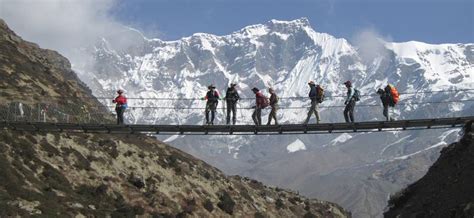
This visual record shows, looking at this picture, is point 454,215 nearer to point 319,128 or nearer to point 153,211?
point 319,128

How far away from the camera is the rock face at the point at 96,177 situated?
131ft

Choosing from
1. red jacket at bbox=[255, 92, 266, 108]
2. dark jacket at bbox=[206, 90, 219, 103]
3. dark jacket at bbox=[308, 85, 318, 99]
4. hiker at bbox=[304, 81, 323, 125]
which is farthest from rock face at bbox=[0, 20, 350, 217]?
dark jacket at bbox=[308, 85, 318, 99]

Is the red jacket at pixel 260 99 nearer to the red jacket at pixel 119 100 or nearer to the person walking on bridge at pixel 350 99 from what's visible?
the person walking on bridge at pixel 350 99

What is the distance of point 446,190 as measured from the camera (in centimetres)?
3219

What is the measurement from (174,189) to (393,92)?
1061 inches

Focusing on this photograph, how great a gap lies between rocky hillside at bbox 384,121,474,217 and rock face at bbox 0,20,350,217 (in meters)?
17.3

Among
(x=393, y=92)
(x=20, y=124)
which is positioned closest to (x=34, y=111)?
(x=20, y=124)

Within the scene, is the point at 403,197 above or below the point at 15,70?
below

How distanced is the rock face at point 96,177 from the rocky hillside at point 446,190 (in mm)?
17321

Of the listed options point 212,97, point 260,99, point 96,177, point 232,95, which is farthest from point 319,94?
point 96,177

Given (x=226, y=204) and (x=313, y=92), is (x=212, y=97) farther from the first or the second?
(x=226, y=204)

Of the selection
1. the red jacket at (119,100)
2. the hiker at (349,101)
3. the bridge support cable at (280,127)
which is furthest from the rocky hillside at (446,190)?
the red jacket at (119,100)

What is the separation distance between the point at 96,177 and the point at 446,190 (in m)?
24.7

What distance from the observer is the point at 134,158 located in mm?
56875
